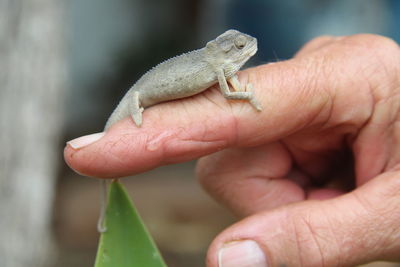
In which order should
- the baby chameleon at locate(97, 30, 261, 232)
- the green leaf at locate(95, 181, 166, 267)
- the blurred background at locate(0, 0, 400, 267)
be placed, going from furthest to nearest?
the blurred background at locate(0, 0, 400, 267)
the baby chameleon at locate(97, 30, 261, 232)
the green leaf at locate(95, 181, 166, 267)

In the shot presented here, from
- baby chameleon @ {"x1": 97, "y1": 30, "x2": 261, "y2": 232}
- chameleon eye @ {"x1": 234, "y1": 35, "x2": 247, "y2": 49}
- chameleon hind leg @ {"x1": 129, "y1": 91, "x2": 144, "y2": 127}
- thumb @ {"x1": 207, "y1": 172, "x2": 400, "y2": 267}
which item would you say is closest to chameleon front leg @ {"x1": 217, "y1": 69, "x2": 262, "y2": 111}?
baby chameleon @ {"x1": 97, "y1": 30, "x2": 261, "y2": 232}

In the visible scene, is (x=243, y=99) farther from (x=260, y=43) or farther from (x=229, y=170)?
(x=260, y=43)

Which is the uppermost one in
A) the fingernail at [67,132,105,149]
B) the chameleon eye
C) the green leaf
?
the chameleon eye

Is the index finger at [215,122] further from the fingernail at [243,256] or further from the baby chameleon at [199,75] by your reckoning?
the fingernail at [243,256]

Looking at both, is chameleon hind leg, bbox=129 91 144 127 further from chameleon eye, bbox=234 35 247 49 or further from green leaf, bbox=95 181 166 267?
chameleon eye, bbox=234 35 247 49

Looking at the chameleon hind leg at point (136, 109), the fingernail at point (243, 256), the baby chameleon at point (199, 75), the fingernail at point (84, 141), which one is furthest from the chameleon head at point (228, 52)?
the fingernail at point (243, 256)

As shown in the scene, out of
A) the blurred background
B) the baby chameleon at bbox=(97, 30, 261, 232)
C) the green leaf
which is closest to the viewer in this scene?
the green leaf
